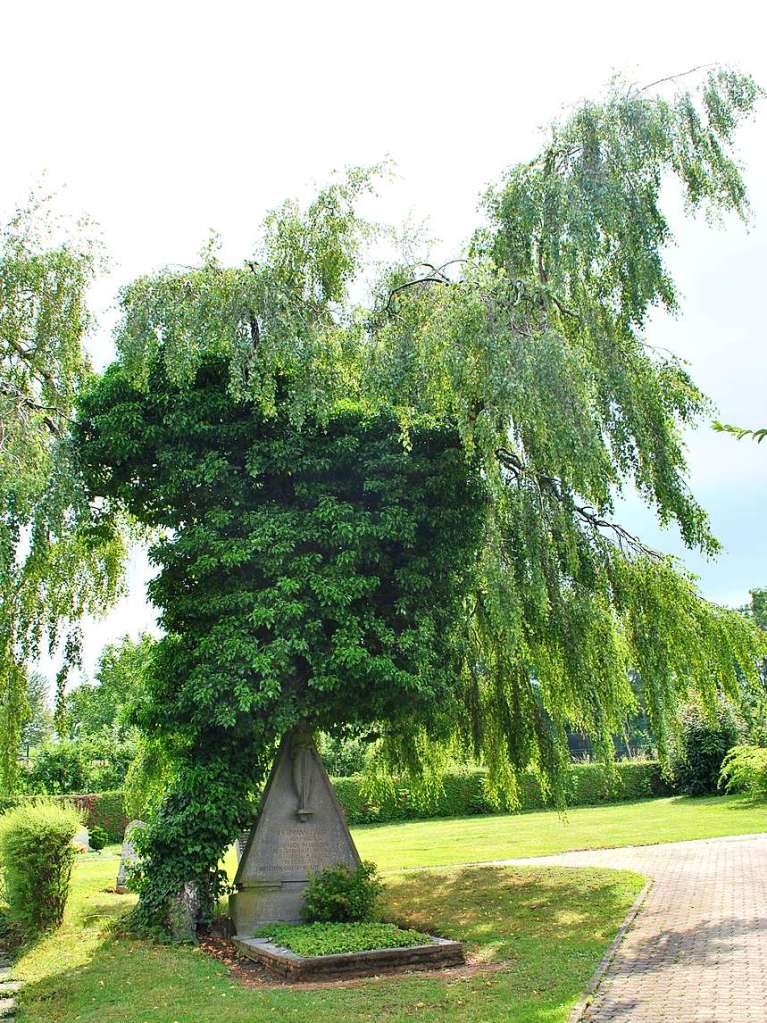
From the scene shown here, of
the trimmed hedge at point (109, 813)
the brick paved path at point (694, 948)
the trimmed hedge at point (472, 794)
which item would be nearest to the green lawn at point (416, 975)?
the brick paved path at point (694, 948)

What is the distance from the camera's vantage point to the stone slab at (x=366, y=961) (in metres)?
9.65

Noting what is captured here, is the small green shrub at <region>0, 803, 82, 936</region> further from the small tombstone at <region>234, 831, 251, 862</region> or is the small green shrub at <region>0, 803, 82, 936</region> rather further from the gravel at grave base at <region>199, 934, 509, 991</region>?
the gravel at grave base at <region>199, 934, 509, 991</region>

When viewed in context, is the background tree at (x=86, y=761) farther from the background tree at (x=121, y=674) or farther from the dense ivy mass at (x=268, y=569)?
the dense ivy mass at (x=268, y=569)

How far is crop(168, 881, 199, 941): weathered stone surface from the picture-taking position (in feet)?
38.6

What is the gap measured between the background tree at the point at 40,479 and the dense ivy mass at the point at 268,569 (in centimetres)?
85

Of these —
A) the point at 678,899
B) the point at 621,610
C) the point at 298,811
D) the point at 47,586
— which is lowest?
the point at 678,899

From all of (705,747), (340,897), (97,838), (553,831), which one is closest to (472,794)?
(705,747)

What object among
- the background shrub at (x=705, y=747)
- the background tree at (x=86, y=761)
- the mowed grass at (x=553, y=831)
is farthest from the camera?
the background tree at (x=86, y=761)

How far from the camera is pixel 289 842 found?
12.9 m

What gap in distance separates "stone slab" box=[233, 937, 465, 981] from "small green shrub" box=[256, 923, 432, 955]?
0.16 metres

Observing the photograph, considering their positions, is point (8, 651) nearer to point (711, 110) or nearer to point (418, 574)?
point (418, 574)

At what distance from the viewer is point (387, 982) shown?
917cm

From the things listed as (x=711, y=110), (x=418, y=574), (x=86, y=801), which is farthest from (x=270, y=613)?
(x=86, y=801)

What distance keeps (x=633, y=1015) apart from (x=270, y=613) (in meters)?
6.70
